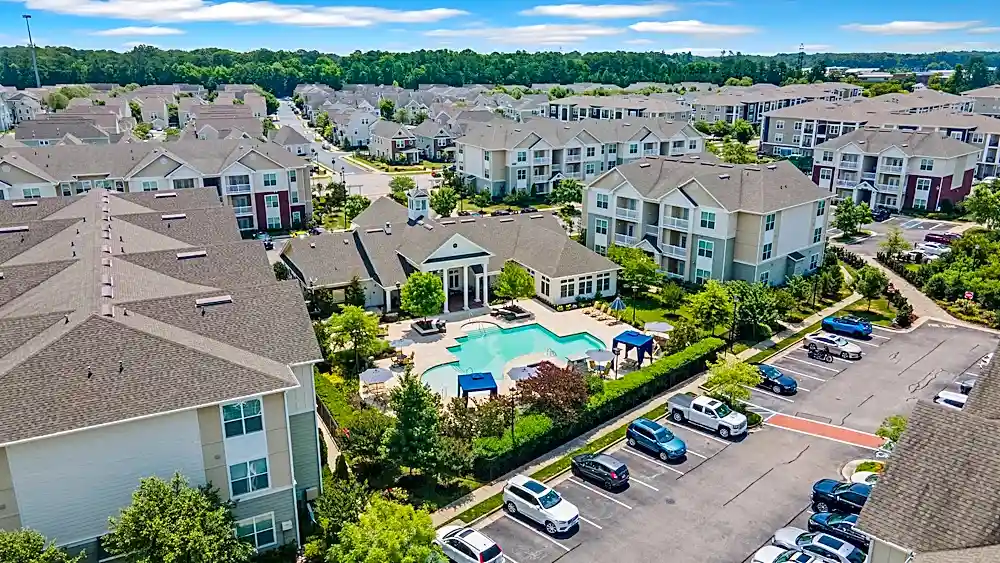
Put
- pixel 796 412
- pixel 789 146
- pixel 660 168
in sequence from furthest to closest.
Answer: pixel 789 146 → pixel 660 168 → pixel 796 412

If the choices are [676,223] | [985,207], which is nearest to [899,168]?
[985,207]

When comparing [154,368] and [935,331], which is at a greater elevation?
[154,368]

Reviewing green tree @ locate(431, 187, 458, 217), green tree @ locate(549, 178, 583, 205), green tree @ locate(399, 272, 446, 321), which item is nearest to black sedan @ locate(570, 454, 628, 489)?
green tree @ locate(399, 272, 446, 321)

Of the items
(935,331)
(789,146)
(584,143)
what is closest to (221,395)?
(935,331)

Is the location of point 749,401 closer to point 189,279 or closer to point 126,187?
point 189,279

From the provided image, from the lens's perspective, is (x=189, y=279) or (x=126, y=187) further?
(x=126, y=187)

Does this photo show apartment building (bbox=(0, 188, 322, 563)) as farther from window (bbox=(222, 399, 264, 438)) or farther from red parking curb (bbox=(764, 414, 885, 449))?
red parking curb (bbox=(764, 414, 885, 449))

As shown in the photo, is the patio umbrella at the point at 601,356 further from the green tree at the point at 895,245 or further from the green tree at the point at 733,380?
the green tree at the point at 895,245
